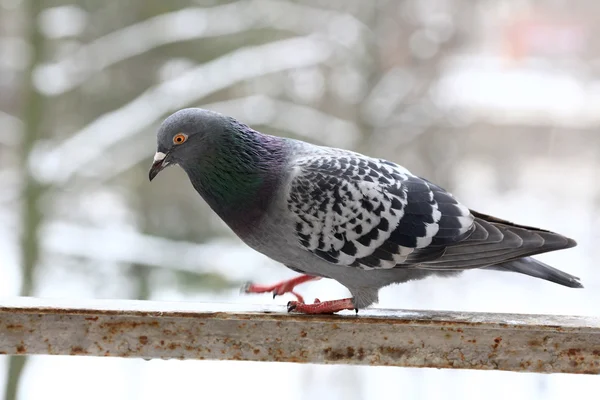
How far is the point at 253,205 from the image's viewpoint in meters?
1.63

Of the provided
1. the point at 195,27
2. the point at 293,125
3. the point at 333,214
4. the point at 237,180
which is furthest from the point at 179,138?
the point at 195,27

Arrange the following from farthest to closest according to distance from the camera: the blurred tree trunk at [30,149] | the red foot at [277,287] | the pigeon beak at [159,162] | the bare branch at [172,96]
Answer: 1. the bare branch at [172,96]
2. the blurred tree trunk at [30,149]
3. the red foot at [277,287]
4. the pigeon beak at [159,162]

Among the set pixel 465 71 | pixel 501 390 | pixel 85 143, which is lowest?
pixel 501 390

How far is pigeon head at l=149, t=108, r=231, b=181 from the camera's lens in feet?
5.14

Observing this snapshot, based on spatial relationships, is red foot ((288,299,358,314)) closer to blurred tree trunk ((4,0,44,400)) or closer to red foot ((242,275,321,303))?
red foot ((242,275,321,303))

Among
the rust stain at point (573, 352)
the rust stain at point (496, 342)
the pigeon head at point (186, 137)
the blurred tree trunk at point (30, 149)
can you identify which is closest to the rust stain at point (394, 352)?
the rust stain at point (496, 342)

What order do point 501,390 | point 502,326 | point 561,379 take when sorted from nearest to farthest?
point 502,326
point 561,379
point 501,390

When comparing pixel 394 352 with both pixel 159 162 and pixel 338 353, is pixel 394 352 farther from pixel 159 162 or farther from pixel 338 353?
pixel 159 162

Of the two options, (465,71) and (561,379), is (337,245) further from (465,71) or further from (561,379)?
(465,71)

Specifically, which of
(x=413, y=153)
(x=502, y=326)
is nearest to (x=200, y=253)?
(x=413, y=153)

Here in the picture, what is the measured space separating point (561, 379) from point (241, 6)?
2879mm

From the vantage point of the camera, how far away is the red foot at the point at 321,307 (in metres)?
1.59

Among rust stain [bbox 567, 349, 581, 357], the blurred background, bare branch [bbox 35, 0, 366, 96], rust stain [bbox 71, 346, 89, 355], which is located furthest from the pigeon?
bare branch [bbox 35, 0, 366, 96]

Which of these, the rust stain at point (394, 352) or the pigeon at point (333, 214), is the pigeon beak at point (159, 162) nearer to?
the pigeon at point (333, 214)
